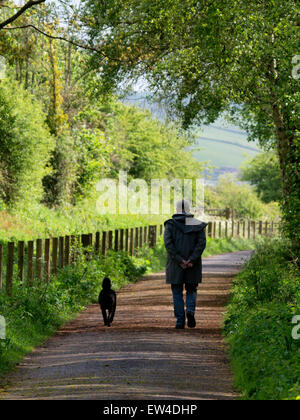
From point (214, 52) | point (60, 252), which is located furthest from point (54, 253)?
point (214, 52)

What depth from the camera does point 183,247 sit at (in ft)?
41.4

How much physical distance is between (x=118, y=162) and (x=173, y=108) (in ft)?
99.1

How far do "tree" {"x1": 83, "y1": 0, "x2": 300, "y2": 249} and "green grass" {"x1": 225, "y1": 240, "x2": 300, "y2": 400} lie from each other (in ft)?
8.35

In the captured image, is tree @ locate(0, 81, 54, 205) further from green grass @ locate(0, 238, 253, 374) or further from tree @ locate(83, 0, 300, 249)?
tree @ locate(83, 0, 300, 249)

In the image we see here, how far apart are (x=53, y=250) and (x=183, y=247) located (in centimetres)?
499

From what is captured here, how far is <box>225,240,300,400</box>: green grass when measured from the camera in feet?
23.9

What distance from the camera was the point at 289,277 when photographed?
49.4 feet

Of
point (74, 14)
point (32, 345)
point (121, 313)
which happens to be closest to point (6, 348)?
point (32, 345)

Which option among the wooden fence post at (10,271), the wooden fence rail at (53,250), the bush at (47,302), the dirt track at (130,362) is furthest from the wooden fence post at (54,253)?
the wooden fence post at (10,271)

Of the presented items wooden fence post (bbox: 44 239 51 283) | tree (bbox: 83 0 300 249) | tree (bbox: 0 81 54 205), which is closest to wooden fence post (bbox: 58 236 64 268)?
wooden fence post (bbox: 44 239 51 283)

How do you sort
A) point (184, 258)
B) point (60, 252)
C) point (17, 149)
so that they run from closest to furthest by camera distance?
point (184, 258), point (60, 252), point (17, 149)

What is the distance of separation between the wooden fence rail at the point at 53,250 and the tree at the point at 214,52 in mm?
4244

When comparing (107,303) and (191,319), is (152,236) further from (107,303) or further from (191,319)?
(191,319)
